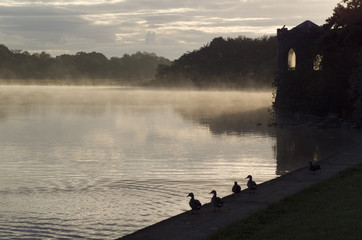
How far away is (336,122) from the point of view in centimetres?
5903

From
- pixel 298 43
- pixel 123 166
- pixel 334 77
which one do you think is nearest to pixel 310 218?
pixel 123 166

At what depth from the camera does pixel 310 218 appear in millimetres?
17328

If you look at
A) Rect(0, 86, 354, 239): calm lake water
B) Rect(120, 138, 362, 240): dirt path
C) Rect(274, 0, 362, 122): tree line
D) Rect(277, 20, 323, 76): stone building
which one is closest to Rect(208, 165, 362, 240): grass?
Rect(120, 138, 362, 240): dirt path

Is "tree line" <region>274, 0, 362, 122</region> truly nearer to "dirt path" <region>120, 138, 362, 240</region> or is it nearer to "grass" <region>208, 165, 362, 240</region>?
"dirt path" <region>120, 138, 362, 240</region>

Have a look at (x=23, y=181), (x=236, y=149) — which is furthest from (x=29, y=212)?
(x=236, y=149)

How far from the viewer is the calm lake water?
69.9 feet

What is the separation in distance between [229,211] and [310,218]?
3.22 m

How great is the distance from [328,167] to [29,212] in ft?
46.4

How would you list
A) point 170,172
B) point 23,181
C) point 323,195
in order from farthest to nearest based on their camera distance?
point 170,172, point 23,181, point 323,195

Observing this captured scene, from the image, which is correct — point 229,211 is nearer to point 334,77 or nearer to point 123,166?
point 123,166

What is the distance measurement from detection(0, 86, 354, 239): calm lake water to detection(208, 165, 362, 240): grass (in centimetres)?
424

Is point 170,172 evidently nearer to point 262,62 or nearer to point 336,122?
point 336,122

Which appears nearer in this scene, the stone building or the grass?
the grass

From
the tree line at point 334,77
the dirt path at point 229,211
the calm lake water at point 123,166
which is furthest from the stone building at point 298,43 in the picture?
the dirt path at point 229,211
